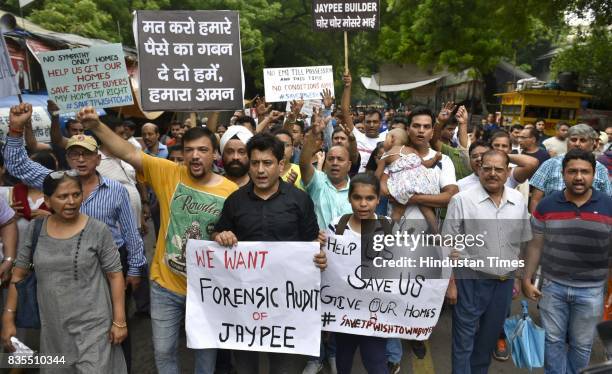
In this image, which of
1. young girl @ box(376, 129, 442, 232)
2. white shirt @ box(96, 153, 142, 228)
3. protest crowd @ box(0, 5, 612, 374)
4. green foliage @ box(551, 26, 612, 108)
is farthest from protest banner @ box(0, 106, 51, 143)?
green foliage @ box(551, 26, 612, 108)

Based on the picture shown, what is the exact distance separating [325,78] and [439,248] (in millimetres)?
4949

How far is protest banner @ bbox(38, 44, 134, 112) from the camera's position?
14.2 ft

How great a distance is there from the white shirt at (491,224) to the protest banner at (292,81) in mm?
4662

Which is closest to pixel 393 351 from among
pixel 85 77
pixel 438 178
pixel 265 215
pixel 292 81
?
pixel 438 178

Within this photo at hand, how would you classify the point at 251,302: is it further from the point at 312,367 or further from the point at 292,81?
the point at 292,81

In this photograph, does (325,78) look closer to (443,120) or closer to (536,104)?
(443,120)

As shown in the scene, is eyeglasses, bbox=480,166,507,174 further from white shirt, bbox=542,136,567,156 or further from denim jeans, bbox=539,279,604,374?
white shirt, bbox=542,136,567,156

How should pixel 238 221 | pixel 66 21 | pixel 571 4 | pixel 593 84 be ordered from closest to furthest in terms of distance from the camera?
pixel 238 221, pixel 571 4, pixel 66 21, pixel 593 84

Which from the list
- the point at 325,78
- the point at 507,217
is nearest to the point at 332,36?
the point at 325,78

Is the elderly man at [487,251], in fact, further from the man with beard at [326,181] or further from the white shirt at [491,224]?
the man with beard at [326,181]

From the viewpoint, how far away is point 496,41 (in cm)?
1844

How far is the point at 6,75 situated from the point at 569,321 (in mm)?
4803

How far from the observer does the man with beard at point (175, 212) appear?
10.5ft

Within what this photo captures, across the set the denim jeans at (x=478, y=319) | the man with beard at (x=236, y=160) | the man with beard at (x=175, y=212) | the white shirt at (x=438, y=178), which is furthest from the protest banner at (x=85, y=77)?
the denim jeans at (x=478, y=319)
